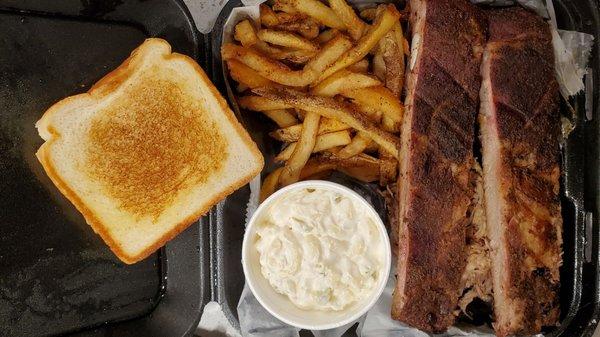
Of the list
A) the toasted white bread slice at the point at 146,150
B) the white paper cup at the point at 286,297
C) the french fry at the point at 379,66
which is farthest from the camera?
the french fry at the point at 379,66

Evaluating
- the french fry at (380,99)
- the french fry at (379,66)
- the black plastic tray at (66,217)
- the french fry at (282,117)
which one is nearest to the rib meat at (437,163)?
the french fry at (380,99)

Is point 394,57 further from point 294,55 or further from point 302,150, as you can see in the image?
point 302,150

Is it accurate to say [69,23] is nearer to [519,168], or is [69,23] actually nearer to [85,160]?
[85,160]

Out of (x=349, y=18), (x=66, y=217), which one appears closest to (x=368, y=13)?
(x=349, y=18)

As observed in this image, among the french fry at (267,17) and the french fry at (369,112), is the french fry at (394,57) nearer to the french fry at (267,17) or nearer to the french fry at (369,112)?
the french fry at (369,112)

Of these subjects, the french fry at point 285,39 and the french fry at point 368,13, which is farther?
the french fry at point 368,13

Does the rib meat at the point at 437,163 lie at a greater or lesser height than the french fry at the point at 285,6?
lesser

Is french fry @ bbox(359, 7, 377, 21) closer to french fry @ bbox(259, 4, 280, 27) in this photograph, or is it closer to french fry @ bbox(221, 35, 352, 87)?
french fry @ bbox(221, 35, 352, 87)
